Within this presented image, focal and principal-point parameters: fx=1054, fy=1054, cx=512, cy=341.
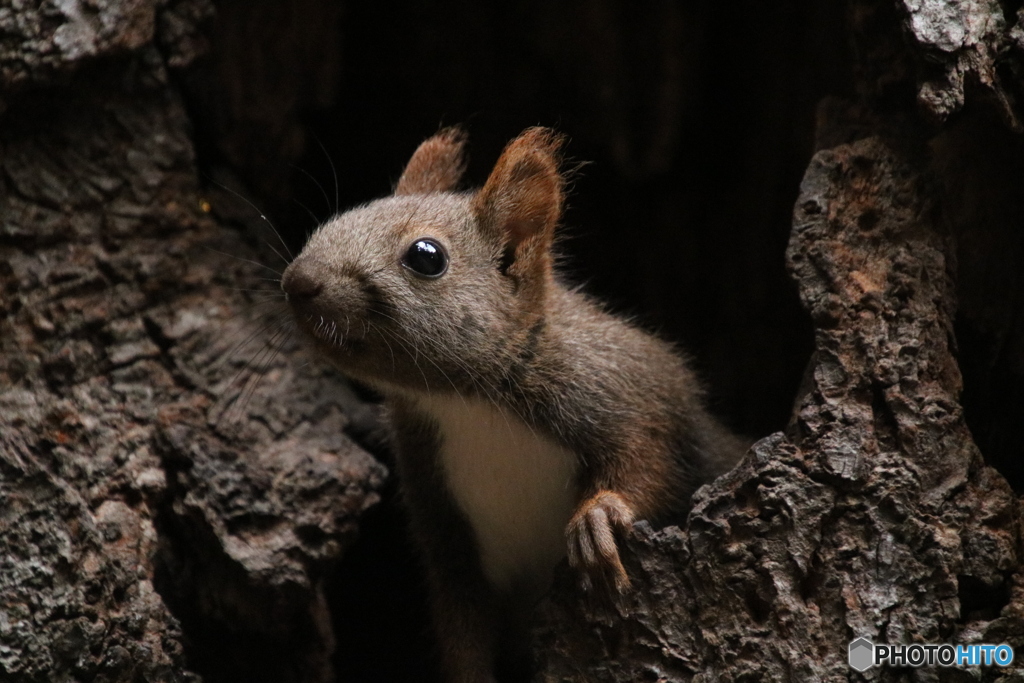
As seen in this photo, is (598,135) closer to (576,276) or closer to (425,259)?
(576,276)

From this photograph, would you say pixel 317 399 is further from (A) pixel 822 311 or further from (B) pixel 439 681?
(A) pixel 822 311

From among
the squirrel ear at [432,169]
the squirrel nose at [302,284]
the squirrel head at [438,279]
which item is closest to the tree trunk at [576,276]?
the squirrel ear at [432,169]

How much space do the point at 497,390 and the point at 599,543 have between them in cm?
80

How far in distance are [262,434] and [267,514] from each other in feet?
1.46

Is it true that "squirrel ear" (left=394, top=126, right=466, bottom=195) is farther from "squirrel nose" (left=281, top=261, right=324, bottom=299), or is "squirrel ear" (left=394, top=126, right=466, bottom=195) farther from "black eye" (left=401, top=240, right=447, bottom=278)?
"squirrel nose" (left=281, top=261, right=324, bottom=299)

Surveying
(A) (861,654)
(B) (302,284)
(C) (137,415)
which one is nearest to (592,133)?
(B) (302,284)

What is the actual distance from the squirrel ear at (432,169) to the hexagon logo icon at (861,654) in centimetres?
271

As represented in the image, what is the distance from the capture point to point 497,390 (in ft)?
14.3

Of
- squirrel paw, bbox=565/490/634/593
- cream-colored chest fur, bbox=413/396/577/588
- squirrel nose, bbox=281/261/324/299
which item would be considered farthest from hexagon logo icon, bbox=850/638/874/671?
squirrel nose, bbox=281/261/324/299

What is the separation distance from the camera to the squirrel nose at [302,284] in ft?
12.9

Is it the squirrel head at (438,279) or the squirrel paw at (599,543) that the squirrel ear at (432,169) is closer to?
the squirrel head at (438,279)

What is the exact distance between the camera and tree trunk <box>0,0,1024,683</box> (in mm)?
3777

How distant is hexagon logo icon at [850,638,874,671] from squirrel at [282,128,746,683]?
2.73ft

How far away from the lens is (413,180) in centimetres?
506
